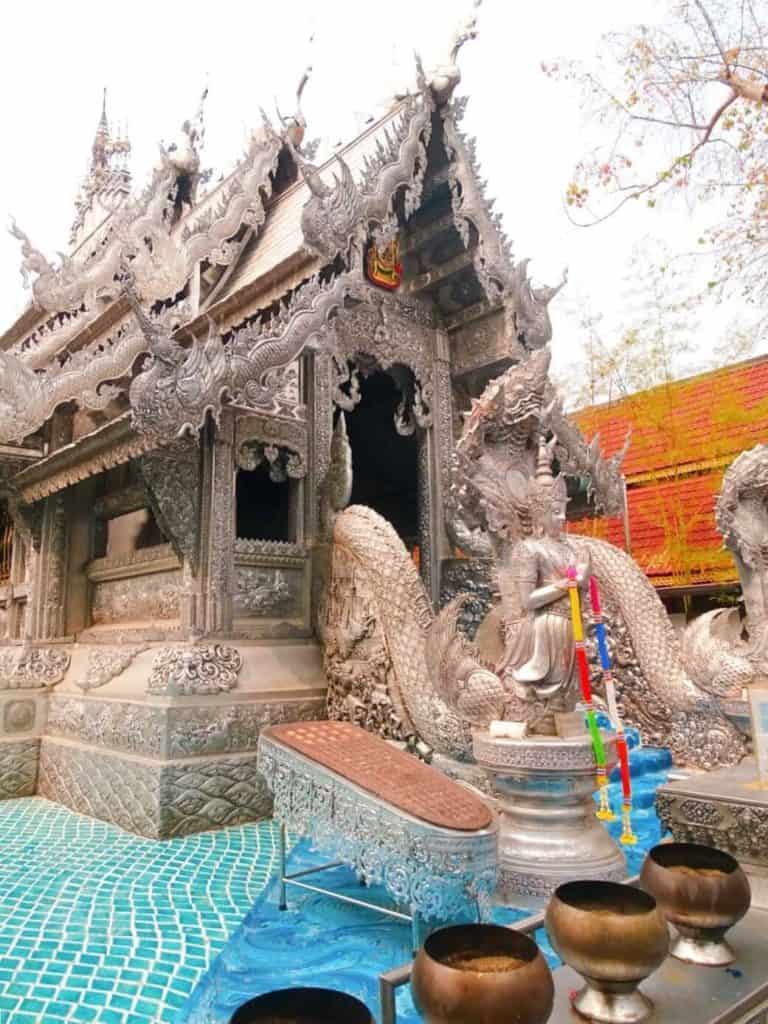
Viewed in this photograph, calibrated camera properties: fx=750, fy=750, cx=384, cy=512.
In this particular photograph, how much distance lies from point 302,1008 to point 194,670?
3532mm

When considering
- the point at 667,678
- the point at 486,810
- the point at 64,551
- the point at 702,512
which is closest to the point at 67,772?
the point at 64,551

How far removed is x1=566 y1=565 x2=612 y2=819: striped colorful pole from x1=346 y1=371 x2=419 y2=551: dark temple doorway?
503 centimetres

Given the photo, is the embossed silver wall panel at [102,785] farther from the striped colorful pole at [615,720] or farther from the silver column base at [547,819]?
the striped colorful pole at [615,720]

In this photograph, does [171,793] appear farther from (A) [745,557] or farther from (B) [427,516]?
(A) [745,557]

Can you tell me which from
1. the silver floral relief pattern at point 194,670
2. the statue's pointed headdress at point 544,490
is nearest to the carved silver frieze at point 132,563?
the silver floral relief pattern at point 194,670

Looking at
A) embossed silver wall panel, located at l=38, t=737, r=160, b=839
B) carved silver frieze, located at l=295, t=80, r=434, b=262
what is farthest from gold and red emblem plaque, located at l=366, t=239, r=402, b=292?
embossed silver wall panel, located at l=38, t=737, r=160, b=839

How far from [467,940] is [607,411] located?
37.7 feet

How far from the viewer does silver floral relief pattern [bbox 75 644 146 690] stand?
5.26 meters

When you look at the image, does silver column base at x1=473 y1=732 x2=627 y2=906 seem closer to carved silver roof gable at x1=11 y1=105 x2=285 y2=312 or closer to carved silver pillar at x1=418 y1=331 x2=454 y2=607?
carved silver pillar at x1=418 y1=331 x2=454 y2=607

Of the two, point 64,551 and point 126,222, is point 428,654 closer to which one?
point 64,551

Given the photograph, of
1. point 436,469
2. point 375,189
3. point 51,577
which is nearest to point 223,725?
point 51,577

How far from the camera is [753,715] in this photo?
2.84 meters

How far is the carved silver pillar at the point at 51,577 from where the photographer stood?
6551 mm

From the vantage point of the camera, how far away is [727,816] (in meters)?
2.67
